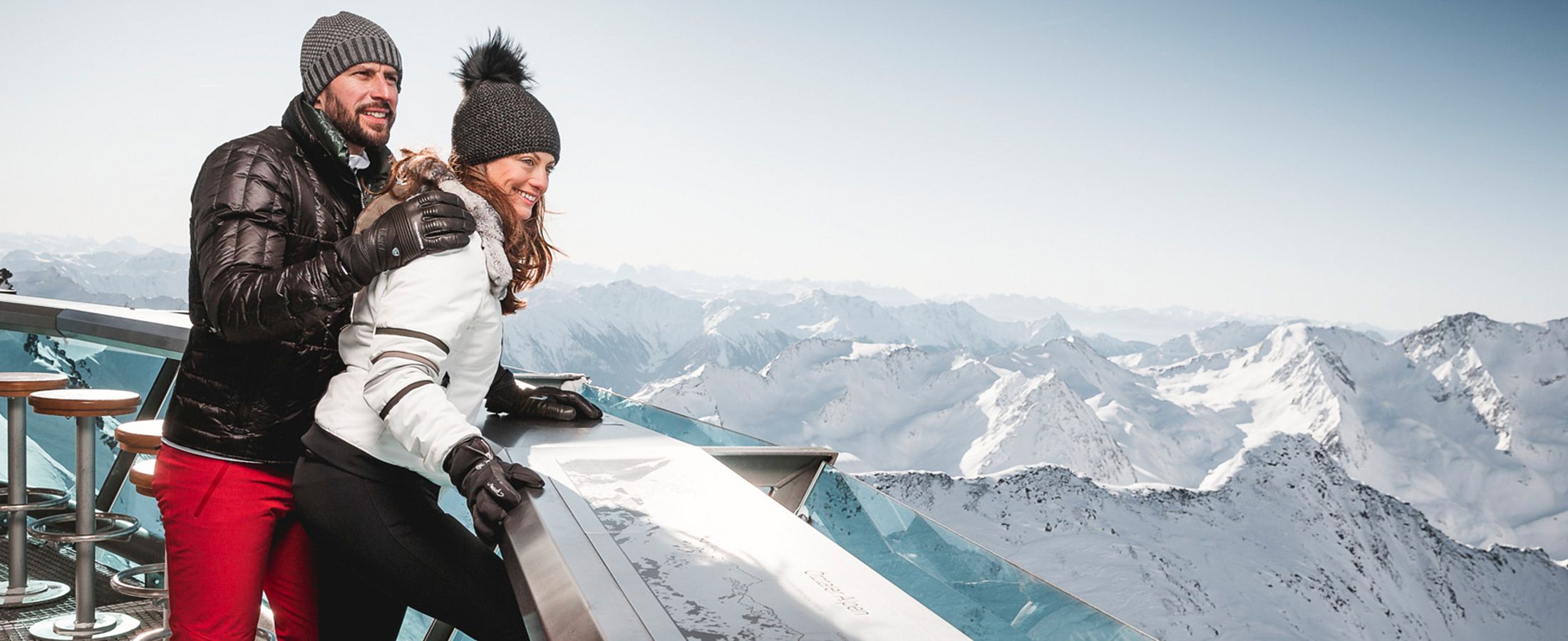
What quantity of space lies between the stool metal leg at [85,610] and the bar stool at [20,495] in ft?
0.89

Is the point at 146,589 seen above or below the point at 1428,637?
above

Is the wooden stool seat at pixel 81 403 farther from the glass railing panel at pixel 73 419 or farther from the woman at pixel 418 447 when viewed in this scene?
the woman at pixel 418 447

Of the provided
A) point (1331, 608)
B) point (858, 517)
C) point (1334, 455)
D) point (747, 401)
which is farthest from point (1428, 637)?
point (858, 517)

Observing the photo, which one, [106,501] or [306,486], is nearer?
[306,486]

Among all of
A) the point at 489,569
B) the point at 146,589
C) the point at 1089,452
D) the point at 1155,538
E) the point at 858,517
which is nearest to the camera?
the point at 489,569

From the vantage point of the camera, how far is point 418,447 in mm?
1282

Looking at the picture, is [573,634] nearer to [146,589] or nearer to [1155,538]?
[146,589]

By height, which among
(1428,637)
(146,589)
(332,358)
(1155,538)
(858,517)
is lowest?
(1428,637)

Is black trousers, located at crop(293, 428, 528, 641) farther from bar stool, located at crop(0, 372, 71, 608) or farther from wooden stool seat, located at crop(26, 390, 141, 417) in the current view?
bar stool, located at crop(0, 372, 71, 608)

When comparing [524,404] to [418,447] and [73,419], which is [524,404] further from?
[73,419]

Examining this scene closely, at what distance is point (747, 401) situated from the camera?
7864 inches

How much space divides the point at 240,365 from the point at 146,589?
1.49 meters

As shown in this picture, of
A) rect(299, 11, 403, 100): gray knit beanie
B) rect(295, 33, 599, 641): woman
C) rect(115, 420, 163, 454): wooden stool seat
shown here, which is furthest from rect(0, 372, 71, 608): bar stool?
rect(295, 33, 599, 641): woman

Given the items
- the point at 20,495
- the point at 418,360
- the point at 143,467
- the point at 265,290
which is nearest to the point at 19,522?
the point at 20,495
